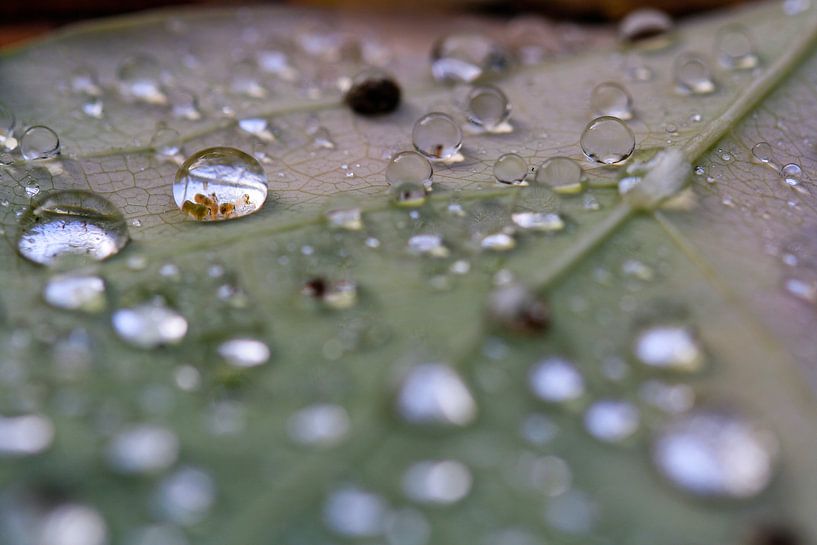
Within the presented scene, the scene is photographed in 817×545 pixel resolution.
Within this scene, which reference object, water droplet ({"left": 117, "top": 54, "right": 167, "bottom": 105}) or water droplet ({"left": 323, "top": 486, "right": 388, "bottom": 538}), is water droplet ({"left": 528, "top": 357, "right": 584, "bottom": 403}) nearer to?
water droplet ({"left": 323, "top": 486, "right": 388, "bottom": 538})

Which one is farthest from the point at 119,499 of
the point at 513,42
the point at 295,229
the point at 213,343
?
the point at 513,42

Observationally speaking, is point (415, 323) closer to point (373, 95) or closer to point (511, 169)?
point (511, 169)

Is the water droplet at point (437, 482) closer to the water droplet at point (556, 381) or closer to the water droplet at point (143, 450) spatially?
the water droplet at point (556, 381)

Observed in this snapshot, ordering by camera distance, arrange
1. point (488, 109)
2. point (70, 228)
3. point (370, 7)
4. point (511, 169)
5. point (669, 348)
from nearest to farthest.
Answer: point (669, 348), point (70, 228), point (511, 169), point (488, 109), point (370, 7)

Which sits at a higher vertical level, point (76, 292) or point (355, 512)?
point (76, 292)

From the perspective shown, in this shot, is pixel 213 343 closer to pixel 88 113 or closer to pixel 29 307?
pixel 29 307

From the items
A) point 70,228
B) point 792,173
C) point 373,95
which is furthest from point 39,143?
point 792,173

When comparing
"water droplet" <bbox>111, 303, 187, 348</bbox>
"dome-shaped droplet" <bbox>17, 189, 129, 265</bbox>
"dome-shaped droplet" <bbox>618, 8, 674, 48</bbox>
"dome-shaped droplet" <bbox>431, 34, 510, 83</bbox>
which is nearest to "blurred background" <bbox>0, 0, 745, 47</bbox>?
"dome-shaped droplet" <bbox>618, 8, 674, 48</bbox>
